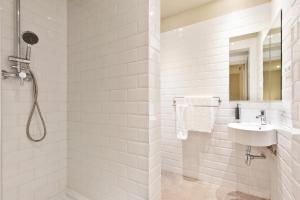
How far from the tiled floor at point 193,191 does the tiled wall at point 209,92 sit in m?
0.10

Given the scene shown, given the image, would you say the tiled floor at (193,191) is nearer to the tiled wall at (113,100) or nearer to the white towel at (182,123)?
the white towel at (182,123)

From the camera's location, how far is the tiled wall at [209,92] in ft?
6.43

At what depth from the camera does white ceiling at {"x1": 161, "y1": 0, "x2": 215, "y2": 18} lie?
90.6 inches

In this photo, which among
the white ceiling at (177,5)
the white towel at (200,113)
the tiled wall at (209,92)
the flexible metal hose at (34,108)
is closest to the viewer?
the flexible metal hose at (34,108)

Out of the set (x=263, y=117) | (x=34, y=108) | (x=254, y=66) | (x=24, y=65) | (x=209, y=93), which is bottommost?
(x=263, y=117)

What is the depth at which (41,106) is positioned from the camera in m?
1.52

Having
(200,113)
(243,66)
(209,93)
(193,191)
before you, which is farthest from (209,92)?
(193,191)

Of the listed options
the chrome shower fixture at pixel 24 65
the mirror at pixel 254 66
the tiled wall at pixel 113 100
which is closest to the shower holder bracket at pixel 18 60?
the chrome shower fixture at pixel 24 65

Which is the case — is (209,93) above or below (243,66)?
below

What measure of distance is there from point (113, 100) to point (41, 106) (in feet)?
2.46

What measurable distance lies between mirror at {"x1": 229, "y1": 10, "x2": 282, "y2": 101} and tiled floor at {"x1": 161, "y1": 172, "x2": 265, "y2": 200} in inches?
46.1

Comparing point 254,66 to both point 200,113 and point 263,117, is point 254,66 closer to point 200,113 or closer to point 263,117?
point 263,117

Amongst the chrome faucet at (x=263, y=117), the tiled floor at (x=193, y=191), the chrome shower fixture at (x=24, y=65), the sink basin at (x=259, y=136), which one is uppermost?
the chrome shower fixture at (x=24, y=65)

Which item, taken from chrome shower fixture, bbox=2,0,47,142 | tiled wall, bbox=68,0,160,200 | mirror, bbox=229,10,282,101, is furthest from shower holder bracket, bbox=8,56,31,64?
mirror, bbox=229,10,282,101
